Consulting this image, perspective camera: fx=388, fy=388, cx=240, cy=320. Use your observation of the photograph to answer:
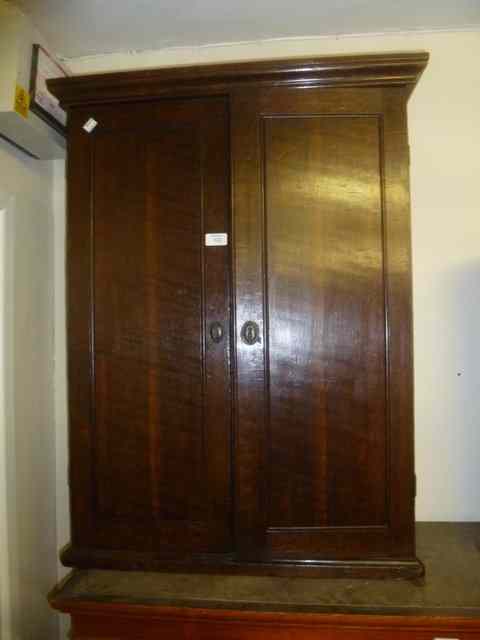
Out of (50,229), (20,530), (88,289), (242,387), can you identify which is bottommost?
(20,530)

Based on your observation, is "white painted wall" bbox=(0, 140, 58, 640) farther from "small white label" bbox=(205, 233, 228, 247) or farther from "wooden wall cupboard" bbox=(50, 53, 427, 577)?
"small white label" bbox=(205, 233, 228, 247)

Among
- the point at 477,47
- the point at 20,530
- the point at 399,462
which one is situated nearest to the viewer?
the point at 399,462

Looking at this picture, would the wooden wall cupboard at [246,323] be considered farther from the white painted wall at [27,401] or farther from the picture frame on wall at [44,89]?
the white painted wall at [27,401]

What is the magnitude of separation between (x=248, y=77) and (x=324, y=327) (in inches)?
31.9

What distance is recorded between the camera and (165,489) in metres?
1.23

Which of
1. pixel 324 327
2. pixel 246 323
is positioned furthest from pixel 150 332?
pixel 324 327

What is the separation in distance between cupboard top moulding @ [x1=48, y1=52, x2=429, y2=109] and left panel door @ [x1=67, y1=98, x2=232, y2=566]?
0.16ft

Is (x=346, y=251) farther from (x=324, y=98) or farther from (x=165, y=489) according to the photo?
(x=165, y=489)

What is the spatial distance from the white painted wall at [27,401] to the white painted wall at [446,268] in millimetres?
1488

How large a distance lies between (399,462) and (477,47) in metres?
1.63

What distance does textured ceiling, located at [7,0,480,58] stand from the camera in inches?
Answer: 55.0

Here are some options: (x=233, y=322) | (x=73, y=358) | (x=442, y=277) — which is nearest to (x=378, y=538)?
(x=233, y=322)

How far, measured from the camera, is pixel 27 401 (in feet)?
4.82

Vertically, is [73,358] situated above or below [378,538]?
above
